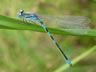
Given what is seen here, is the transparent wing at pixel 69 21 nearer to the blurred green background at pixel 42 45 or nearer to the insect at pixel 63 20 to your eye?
the insect at pixel 63 20

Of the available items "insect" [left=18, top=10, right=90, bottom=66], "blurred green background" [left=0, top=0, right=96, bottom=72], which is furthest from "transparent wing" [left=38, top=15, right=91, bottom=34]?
"blurred green background" [left=0, top=0, right=96, bottom=72]

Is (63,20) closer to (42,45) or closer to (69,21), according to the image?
→ (69,21)

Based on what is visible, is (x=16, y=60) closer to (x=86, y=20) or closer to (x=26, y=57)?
(x=26, y=57)

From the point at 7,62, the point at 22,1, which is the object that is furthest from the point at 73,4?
the point at 7,62

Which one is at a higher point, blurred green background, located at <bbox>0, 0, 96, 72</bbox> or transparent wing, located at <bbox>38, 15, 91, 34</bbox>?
transparent wing, located at <bbox>38, 15, 91, 34</bbox>

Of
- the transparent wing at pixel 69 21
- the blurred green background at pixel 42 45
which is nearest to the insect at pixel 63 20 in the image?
the transparent wing at pixel 69 21

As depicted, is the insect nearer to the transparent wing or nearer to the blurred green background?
the transparent wing

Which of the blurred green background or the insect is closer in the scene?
the insect

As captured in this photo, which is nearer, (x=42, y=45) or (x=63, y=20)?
(x=63, y=20)

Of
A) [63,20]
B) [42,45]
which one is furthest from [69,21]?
[42,45]
